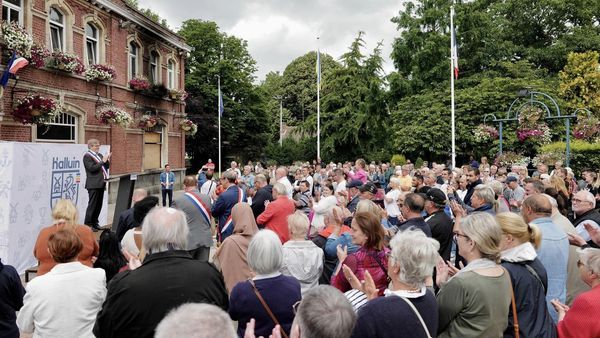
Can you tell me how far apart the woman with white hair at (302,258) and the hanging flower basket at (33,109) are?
12.2 metres

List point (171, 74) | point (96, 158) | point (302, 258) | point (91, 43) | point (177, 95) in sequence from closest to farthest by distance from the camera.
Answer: point (302, 258) → point (96, 158) → point (91, 43) → point (177, 95) → point (171, 74)

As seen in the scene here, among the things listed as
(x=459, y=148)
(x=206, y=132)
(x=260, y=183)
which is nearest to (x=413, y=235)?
(x=260, y=183)

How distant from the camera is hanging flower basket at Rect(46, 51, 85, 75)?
51.3ft

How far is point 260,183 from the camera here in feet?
29.9

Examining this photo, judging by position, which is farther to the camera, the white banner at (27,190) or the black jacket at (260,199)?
the black jacket at (260,199)

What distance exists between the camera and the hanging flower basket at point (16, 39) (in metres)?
13.1

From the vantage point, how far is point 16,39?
43.8 ft

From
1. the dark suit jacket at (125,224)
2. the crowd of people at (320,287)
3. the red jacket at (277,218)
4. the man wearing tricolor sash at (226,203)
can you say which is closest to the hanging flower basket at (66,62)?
the man wearing tricolor sash at (226,203)

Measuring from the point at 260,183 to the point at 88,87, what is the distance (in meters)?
12.3

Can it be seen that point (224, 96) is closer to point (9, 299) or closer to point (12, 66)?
point (12, 66)

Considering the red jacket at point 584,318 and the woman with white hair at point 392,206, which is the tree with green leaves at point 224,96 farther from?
the red jacket at point 584,318

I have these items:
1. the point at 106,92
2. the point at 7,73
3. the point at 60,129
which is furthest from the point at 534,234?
the point at 106,92

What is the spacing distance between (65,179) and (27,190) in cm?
127

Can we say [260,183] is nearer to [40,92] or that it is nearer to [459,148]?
[40,92]
